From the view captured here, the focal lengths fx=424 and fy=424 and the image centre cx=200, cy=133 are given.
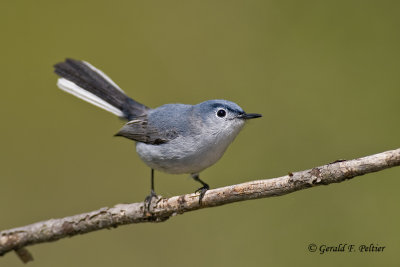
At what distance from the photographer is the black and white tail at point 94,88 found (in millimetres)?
3213

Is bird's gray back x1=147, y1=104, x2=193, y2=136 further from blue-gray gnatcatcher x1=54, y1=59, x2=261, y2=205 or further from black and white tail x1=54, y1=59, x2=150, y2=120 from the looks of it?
black and white tail x1=54, y1=59, x2=150, y2=120

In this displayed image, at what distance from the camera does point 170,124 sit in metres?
2.84

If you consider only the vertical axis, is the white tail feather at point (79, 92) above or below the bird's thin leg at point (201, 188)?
above

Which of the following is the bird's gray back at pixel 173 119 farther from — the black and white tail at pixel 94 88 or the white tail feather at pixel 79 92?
the white tail feather at pixel 79 92

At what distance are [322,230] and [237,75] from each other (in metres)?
1.56

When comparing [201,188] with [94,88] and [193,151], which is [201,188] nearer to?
[193,151]

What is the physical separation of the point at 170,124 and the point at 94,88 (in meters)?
0.78

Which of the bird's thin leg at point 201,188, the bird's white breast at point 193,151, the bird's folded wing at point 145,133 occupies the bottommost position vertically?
the bird's thin leg at point 201,188

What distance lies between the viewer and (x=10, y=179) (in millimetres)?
3668

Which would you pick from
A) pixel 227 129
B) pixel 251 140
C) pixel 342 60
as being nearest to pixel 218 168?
pixel 251 140
